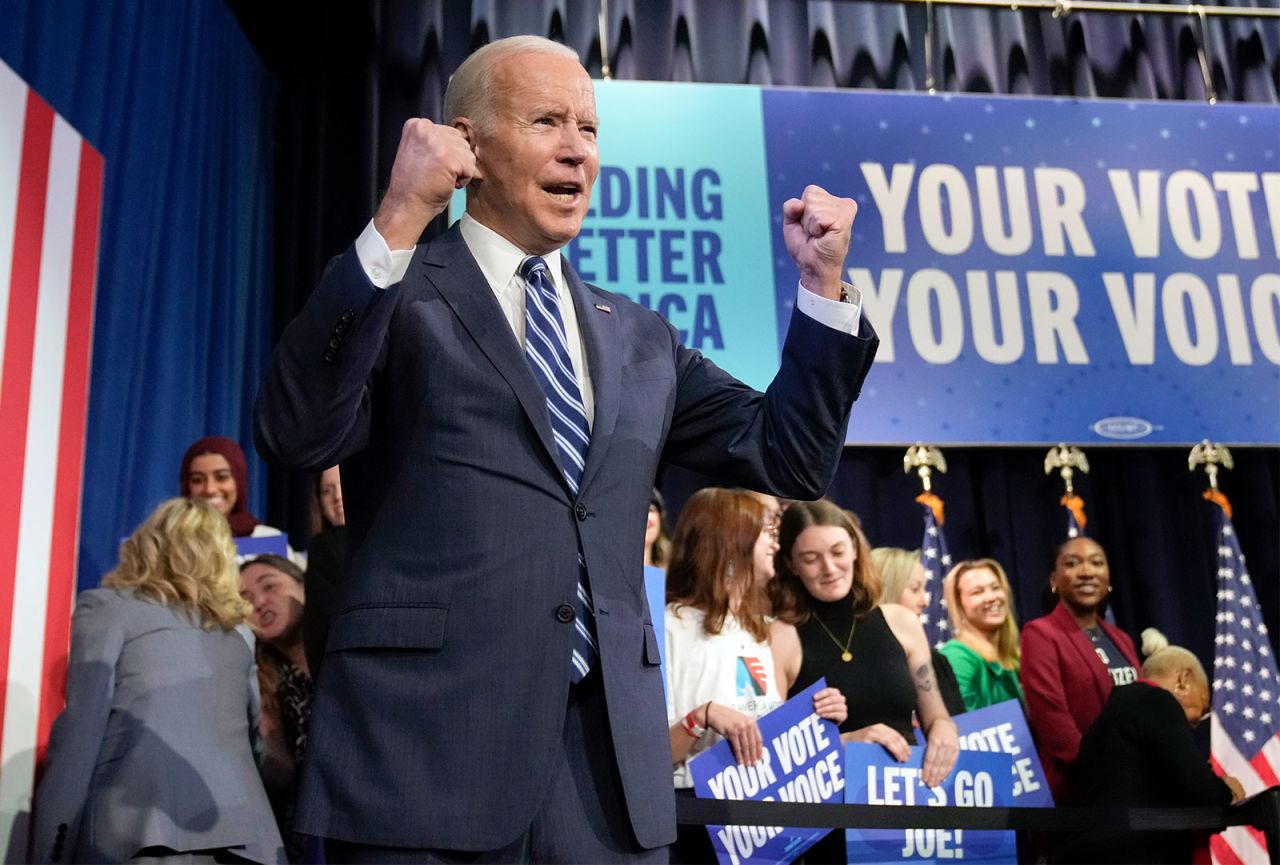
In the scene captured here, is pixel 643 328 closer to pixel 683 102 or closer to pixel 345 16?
pixel 683 102

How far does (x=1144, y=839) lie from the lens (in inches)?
130

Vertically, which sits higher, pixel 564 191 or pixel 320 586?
pixel 564 191

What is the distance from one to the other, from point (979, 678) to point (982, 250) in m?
1.97

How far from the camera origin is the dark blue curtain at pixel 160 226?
414cm

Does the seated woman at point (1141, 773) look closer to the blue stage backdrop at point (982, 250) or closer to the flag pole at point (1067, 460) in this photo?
the blue stage backdrop at point (982, 250)

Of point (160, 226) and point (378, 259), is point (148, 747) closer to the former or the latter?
point (378, 259)

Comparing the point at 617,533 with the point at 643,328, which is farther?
the point at 643,328

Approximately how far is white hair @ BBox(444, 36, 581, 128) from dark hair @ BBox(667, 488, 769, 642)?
2082 millimetres

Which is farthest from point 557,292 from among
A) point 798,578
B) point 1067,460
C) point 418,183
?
point 1067,460

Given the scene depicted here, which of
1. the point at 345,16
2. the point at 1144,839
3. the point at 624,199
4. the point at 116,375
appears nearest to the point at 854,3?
the point at 624,199

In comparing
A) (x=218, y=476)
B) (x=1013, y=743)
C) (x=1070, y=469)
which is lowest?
(x=1013, y=743)

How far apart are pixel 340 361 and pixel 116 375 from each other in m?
3.45

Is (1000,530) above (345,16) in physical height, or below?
below

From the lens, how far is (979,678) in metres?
4.26
